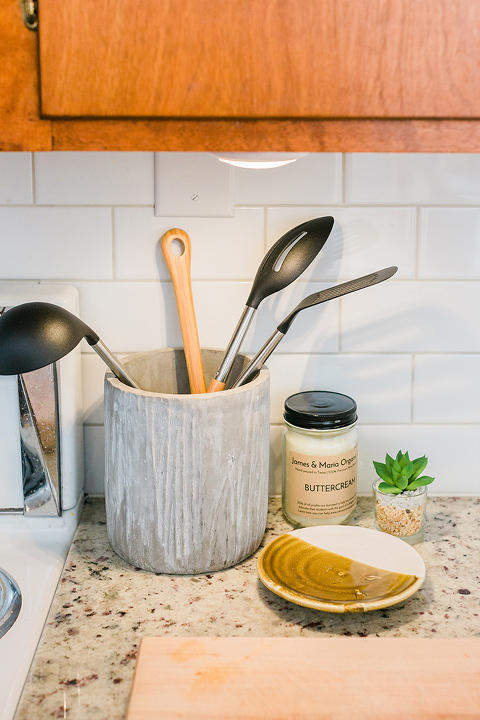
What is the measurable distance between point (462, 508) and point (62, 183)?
2.34ft

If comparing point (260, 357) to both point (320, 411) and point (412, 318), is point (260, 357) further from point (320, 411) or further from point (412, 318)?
point (412, 318)

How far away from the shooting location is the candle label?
0.90 m

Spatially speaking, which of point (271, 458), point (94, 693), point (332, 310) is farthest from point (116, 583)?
point (332, 310)

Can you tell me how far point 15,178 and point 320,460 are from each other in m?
0.54

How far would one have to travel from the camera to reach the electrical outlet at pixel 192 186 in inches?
36.6

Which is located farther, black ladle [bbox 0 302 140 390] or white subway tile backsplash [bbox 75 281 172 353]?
white subway tile backsplash [bbox 75 281 172 353]

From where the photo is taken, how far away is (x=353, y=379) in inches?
39.8

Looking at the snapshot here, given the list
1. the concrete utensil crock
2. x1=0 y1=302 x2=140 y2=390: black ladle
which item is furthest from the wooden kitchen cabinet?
the concrete utensil crock

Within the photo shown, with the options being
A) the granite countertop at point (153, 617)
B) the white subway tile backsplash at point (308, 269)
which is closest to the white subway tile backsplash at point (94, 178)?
the white subway tile backsplash at point (308, 269)

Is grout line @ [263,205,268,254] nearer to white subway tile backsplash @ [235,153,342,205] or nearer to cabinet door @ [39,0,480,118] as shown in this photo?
white subway tile backsplash @ [235,153,342,205]

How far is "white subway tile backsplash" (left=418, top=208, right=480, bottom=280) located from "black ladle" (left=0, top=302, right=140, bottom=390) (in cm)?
48

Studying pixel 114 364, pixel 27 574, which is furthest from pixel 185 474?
pixel 27 574

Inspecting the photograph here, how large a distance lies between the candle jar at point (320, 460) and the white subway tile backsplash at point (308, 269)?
0.10m

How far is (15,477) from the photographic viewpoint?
3.02 ft
